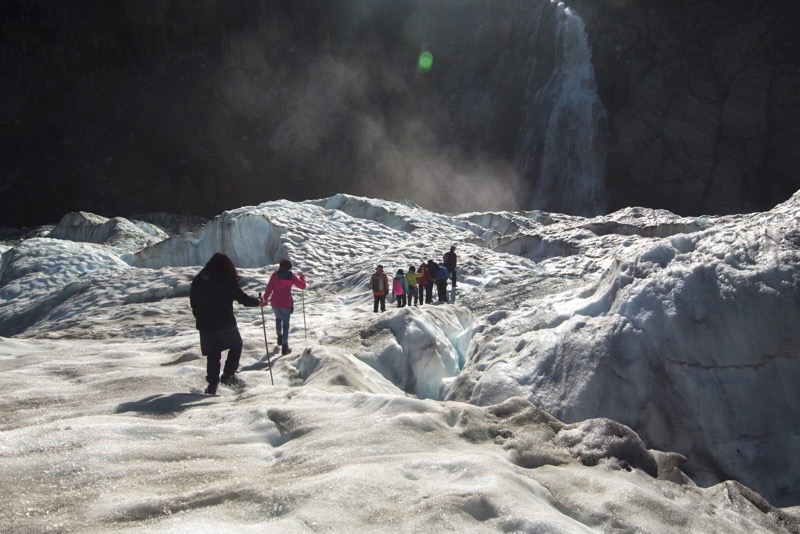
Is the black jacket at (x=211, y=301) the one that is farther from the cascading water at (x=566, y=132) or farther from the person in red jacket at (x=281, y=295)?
the cascading water at (x=566, y=132)

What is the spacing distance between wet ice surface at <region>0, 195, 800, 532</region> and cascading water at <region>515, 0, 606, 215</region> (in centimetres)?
3048

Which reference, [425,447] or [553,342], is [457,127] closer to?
[553,342]

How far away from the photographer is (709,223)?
17.0 m

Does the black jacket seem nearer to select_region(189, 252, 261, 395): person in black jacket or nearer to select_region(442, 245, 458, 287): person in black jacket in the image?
select_region(189, 252, 261, 395): person in black jacket

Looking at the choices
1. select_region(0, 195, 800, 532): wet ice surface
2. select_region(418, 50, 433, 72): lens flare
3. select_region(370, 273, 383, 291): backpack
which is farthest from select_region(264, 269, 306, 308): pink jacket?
select_region(418, 50, 433, 72): lens flare

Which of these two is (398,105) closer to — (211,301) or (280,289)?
(280,289)

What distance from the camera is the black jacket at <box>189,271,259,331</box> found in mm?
6660

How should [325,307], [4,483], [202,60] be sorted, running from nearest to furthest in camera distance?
[4,483] < [325,307] < [202,60]

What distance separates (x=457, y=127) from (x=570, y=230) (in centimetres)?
3112

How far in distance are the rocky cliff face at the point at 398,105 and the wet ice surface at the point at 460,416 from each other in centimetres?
3151

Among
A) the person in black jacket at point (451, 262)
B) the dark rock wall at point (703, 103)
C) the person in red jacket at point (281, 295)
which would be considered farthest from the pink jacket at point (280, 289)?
the dark rock wall at point (703, 103)

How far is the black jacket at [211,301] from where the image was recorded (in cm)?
666

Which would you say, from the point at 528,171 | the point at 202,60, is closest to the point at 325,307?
the point at 528,171

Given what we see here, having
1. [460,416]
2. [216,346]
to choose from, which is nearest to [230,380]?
[216,346]
